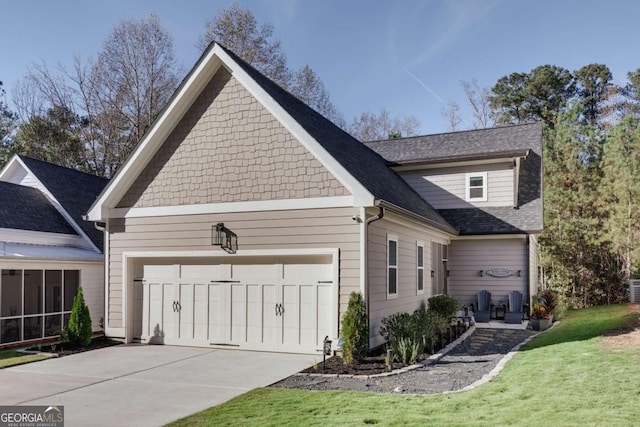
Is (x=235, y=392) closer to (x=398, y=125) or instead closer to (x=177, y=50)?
(x=177, y=50)

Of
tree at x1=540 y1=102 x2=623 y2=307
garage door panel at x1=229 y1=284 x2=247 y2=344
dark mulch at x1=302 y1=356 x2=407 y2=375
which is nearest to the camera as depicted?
dark mulch at x1=302 y1=356 x2=407 y2=375

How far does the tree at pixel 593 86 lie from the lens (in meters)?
36.4

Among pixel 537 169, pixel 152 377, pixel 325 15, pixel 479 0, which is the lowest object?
pixel 152 377

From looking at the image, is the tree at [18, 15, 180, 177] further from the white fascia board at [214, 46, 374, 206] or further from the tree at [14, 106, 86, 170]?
the white fascia board at [214, 46, 374, 206]

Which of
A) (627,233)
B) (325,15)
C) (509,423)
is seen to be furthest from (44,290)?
(627,233)

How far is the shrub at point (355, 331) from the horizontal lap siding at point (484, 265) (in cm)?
797

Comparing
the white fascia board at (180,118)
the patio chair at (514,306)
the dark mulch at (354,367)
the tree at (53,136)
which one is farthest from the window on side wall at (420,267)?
the tree at (53,136)

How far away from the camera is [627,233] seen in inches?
808

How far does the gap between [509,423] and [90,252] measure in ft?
43.0

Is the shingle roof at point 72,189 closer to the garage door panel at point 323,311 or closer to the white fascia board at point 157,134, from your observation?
the white fascia board at point 157,134

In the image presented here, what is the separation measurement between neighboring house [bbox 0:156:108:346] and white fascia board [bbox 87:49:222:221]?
206 cm

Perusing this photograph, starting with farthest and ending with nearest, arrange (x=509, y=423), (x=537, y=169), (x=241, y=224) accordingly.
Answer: (x=537, y=169) < (x=241, y=224) < (x=509, y=423)

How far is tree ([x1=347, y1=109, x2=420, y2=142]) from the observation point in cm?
3588

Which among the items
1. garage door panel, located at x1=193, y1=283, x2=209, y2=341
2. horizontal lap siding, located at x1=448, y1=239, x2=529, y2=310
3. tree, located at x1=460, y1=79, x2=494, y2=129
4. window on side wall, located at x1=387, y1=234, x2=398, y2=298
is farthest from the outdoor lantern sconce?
tree, located at x1=460, y1=79, x2=494, y2=129
